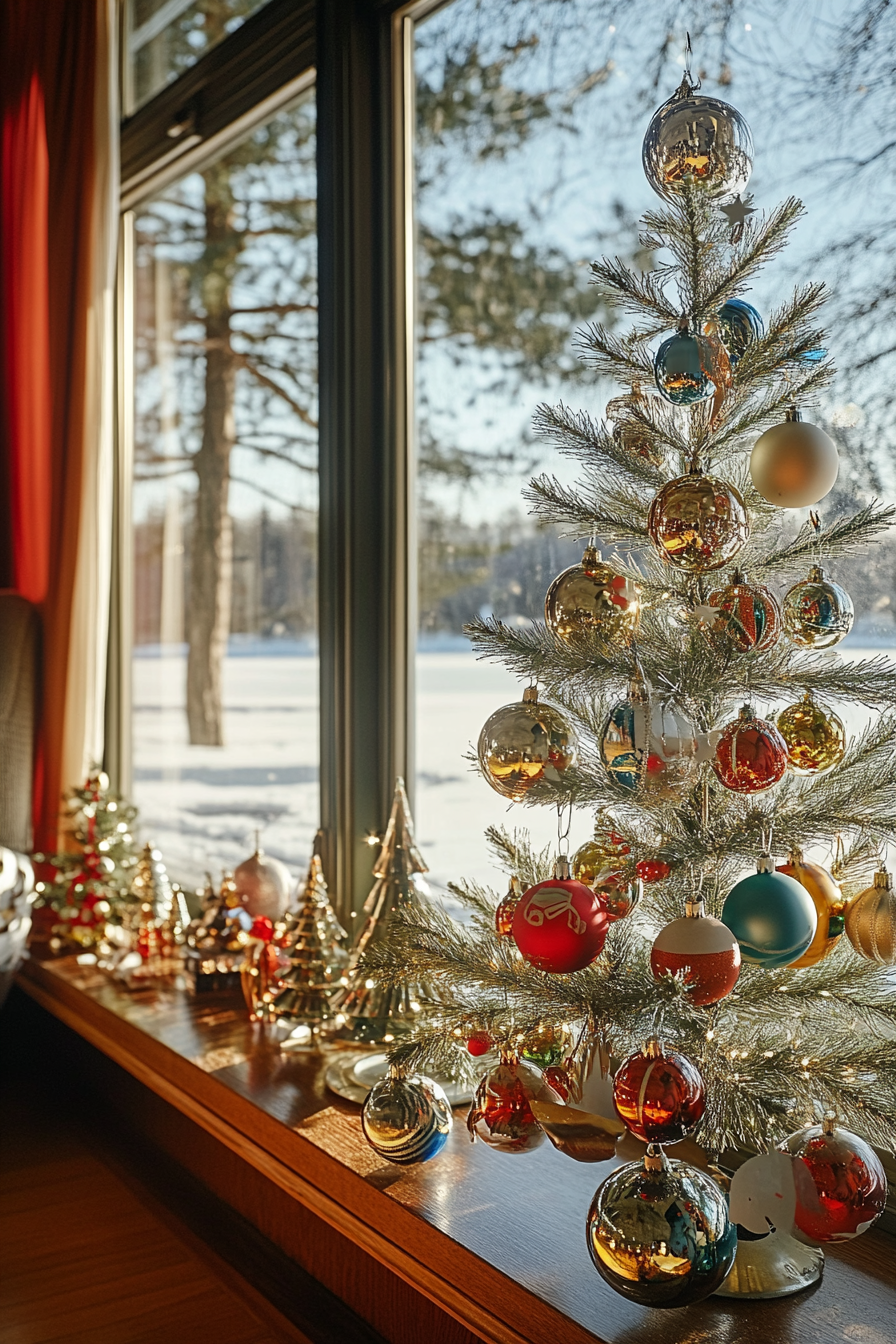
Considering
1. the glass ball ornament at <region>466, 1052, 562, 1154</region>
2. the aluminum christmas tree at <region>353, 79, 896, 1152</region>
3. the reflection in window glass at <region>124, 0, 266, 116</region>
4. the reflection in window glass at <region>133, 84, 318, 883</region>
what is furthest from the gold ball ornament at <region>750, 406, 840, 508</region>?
the reflection in window glass at <region>124, 0, 266, 116</region>

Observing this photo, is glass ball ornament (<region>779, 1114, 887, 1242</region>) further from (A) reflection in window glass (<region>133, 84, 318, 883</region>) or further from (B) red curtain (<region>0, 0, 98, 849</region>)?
(B) red curtain (<region>0, 0, 98, 849</region>)

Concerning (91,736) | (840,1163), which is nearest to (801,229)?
(840,1163)

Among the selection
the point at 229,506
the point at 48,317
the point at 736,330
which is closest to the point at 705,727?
the point at 736,330

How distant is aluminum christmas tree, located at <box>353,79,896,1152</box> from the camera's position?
33.4 inches

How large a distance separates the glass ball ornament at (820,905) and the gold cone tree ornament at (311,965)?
73 centimetres

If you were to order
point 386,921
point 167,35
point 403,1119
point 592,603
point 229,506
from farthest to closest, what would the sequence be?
point 167,35 < point 229,506 < point 386,921 < point 403,1119 < point 592,603

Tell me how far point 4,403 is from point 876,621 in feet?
6.41

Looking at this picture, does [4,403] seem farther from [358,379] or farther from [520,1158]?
[520,1158]

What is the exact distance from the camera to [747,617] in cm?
86

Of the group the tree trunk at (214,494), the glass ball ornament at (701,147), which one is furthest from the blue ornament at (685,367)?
the tree trunk at (214,494)

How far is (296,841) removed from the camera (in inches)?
74.7

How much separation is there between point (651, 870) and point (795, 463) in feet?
1.10

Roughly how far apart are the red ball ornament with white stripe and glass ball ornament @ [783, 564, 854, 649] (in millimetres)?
230

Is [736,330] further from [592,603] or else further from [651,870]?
[651,870]
